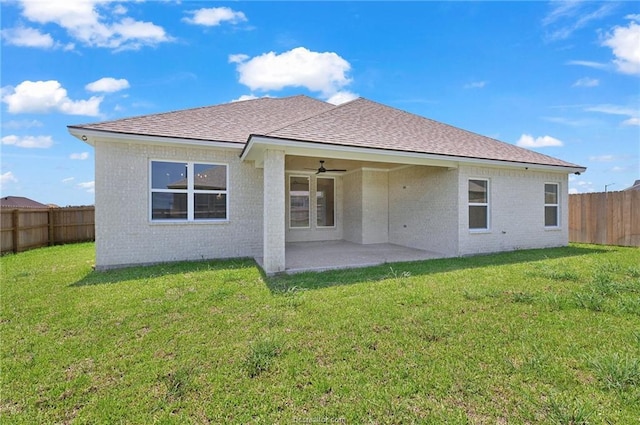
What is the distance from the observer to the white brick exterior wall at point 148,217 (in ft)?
26.7

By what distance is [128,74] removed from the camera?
11.2 m

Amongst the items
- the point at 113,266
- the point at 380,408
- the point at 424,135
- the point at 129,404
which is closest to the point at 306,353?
the point at 380,408

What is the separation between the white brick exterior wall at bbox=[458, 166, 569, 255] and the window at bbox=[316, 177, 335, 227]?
234 inches

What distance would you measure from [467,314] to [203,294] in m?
4.71

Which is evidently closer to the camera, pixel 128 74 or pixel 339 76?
pixel 128 74

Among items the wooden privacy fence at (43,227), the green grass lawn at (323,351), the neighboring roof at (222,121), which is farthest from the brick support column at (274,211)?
the wooden privacy fence at (43,227)

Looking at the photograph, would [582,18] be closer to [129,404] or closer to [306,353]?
[306,353]

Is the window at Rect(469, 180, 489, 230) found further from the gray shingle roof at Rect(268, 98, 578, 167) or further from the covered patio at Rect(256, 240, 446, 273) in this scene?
the covered patio at Rect(256, 240, 446, 273)

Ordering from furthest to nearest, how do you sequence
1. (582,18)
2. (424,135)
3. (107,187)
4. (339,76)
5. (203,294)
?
(339,76), (424,135), (582,18), (107,187), (203,294)

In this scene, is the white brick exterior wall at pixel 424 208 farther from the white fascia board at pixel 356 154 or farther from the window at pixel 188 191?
the window at pixel 188 191

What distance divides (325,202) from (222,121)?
5.86 m

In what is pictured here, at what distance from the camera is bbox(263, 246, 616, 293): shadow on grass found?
652 cm

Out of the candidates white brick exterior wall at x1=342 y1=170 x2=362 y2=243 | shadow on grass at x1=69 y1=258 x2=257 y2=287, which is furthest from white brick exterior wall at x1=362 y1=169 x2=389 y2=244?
shadow on grass at x1=69 y1=258 x2=257 y2=287

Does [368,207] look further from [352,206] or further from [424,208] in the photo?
[424,208]
